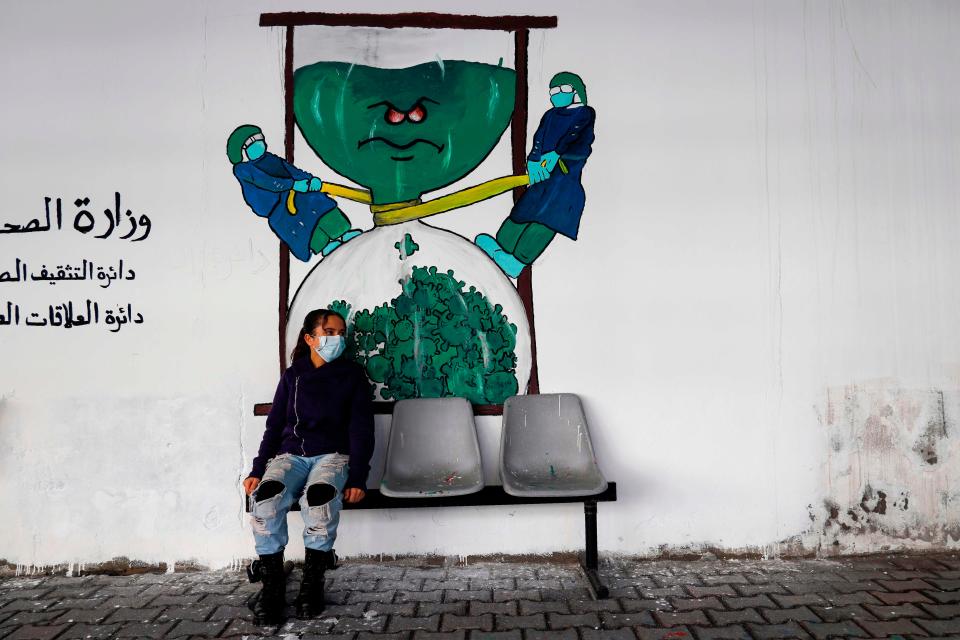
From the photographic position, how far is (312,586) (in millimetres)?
2414

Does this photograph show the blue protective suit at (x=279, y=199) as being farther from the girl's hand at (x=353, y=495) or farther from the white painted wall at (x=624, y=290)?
the girl's hand at (x=353, y=495)

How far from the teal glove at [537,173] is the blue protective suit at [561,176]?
0.07 feet

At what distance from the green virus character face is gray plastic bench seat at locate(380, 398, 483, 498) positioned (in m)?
1.07

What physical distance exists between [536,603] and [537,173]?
201cm

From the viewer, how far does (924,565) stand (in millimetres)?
2889

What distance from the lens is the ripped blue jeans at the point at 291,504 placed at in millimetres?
2434

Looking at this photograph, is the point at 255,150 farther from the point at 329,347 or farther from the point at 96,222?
the point at 329,347

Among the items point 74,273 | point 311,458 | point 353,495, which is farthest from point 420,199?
point 74,273

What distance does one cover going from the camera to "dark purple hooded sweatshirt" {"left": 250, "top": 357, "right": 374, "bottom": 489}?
2.66 metres

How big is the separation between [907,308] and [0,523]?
469 cm

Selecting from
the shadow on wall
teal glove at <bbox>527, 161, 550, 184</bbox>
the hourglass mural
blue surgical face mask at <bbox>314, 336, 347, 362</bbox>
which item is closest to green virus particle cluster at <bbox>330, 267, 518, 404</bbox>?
the hourglass mural

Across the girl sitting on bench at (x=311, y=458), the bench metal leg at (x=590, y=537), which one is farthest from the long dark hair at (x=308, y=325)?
the bench metal leg at (x=590, y=537)

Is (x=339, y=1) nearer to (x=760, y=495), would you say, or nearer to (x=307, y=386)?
(x=307, y=386)

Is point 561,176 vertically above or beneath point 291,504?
above
